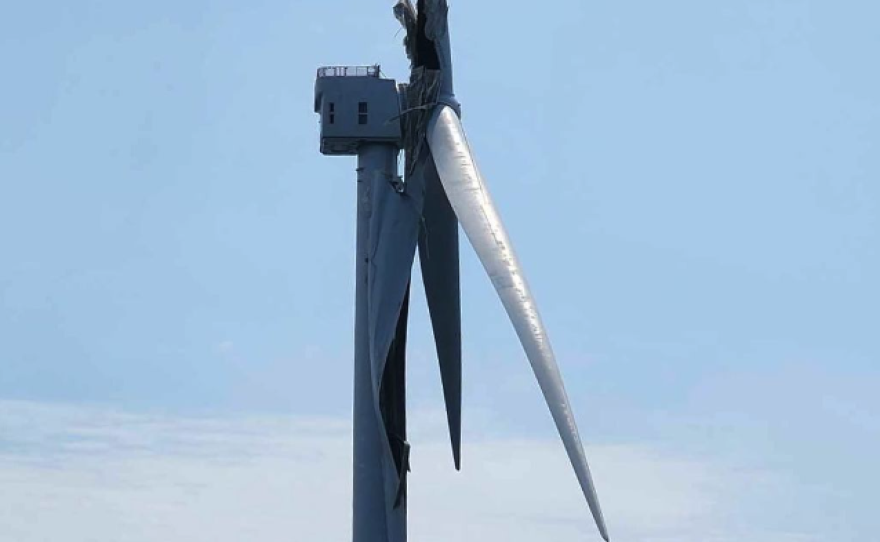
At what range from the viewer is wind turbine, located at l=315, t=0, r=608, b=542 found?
50.4m

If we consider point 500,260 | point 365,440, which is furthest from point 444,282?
point 500,260

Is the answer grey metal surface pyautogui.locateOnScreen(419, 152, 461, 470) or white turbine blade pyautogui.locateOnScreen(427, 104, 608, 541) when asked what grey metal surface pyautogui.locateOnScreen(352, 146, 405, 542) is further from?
white turbine blade pyautogui.locateOnScreen(427, 104, 608, 541)

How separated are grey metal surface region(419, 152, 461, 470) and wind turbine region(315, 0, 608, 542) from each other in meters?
0.03

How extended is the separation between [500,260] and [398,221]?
671 centimetres

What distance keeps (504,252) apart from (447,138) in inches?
247

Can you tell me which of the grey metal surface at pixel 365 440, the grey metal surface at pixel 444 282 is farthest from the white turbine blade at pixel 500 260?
the grey metal surface at pixel 365 440

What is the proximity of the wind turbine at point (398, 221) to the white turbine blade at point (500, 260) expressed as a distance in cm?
7

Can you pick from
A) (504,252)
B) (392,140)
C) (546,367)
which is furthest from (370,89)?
(546,367)

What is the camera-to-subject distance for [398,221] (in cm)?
5184

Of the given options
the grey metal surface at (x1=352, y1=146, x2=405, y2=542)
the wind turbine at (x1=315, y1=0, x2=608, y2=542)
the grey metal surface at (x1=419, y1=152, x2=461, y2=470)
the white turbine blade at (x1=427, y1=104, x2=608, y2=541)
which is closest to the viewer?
the white turbine blade at (x1=427, y1=104, x2=608, y2=541)

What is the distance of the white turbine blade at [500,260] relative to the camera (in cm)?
4094

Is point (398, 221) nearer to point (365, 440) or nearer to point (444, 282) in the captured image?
point (444, 282)

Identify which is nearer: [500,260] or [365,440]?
[500,260]

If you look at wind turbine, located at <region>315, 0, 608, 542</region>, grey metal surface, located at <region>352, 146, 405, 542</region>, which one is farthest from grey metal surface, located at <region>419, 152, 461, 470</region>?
grey metal surface, located at <region>352, 146, 405, 542</region>
